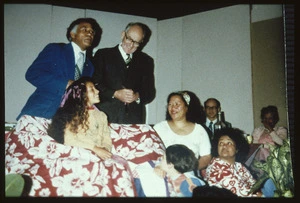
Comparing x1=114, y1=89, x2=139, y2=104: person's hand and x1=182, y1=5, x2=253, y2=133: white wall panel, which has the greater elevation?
x1=182, y1=5, x2=253, y2=133: white wall panel

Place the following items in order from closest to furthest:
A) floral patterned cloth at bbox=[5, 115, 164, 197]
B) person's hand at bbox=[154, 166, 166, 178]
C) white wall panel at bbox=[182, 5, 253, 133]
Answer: floral patterned cloth at bbox=[5, 115, 164, 197], person's hand at bbox=[154, 166, 166, 178], white wall panel at bbox=[182, 5, 253, 133]

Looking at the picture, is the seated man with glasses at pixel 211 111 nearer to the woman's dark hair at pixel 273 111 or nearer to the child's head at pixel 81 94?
the woman's dark hair at pixel 273 111

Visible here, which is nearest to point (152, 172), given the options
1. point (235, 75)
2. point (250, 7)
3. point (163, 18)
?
point (235, 75)

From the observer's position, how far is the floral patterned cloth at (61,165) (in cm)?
172

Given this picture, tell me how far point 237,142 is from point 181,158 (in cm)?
39

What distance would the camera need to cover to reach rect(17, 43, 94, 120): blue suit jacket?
2047 mm

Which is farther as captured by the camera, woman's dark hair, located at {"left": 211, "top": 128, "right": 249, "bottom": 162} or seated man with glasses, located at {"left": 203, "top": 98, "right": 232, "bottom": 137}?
seated man with glasses, located at {"left": 203, "top": 98, "right": 232, "bottom": 137}

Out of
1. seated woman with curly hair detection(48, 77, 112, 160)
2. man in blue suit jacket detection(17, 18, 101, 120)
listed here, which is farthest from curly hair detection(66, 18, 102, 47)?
seated woman with curly hair detection(48, 77, 112, 160)

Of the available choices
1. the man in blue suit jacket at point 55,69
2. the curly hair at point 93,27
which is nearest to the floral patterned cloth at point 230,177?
the man in blue suit jacket at point 55,69

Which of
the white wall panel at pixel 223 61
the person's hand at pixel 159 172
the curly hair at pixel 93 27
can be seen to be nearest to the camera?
the person's hand at pixel 159 172

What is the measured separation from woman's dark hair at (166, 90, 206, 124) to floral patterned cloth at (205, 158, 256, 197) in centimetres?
30

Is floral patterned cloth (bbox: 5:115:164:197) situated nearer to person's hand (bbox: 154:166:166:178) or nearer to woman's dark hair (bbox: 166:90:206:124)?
person's hand (bbox: 154:166:166:178)

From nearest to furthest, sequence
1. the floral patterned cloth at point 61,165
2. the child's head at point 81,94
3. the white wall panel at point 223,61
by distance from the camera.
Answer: the floral patterned cloth at point 61,165 → the child's head at point 81,94 → the white wall panel at point 223,61

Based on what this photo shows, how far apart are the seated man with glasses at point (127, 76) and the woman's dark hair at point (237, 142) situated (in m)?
0.48
